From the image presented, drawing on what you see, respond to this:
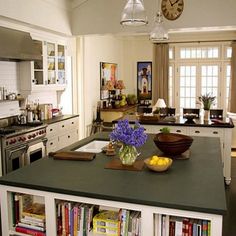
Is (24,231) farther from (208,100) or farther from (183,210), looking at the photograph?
(208,100)

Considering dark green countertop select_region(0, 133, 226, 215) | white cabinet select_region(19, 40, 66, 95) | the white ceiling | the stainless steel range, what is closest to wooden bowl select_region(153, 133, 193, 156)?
dark green countertop select_region(0, 133, 226, 215)

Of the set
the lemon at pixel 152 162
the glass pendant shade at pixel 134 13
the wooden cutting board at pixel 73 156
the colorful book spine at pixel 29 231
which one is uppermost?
the glass pendant shade at pixel 134 13

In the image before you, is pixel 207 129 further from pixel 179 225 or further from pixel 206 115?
pixel 179 225

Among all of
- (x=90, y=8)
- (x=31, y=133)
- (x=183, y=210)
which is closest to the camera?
(x=183, y=210)

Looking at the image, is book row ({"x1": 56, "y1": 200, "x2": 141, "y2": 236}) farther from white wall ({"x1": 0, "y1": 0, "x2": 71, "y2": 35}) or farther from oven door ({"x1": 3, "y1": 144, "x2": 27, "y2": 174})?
white wall ({"x1": 0, "y1": 0, "x2": 71, "y2": 35})

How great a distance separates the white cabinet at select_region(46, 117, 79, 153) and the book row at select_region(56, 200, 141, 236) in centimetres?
312

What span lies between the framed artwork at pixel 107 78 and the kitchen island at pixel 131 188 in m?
5.61

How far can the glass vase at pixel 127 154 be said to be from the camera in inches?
106

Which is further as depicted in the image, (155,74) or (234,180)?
(155,74)

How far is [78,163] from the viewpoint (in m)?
2.88

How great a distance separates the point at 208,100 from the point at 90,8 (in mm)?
3040

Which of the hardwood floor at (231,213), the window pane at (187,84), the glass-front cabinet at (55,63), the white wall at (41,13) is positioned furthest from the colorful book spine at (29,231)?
the window pane at (187,84)

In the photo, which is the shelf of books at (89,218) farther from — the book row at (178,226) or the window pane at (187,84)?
the window pane at (187,84)

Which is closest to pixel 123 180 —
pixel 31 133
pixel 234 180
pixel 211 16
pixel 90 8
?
pixel 31 133
